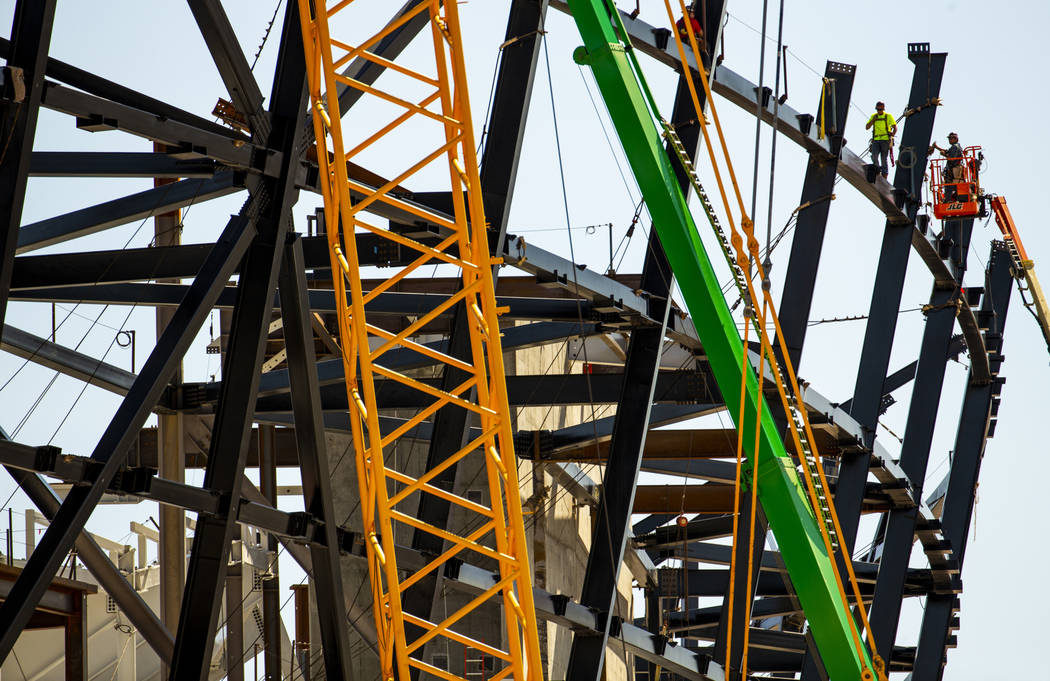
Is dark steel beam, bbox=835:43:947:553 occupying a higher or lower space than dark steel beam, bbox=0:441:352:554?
higher

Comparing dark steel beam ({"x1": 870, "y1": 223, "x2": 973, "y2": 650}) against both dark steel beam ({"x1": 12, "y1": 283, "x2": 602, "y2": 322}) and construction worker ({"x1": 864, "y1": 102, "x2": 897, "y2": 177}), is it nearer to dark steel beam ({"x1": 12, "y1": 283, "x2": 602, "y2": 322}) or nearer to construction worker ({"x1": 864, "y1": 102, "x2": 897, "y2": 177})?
construction worker ({"x1": 864, "y1": 102, "x2": 897, "y2": 177})

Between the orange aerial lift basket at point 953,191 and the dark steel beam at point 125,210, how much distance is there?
62.3ft

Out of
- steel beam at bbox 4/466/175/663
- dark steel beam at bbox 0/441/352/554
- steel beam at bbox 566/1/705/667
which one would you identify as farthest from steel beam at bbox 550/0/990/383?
steel beam at bbox 4/466/175/663

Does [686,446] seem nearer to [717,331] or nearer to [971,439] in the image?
[717,331]

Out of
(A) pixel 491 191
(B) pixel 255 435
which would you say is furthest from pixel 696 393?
(B) pixel 255 435

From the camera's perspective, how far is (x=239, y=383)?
558 inches

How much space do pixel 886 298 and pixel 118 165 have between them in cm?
1632

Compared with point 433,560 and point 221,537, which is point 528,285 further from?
point 221,537

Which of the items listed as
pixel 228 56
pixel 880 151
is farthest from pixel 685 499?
pixel 228 56

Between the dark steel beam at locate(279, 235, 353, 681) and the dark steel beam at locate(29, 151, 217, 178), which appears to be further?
the dark steel beam at locate(279, 235, 353, 681)

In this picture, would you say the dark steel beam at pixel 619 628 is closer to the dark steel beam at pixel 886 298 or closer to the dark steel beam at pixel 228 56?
the dark steel beam at pixel 886 298

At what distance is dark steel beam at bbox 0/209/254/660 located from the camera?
1189cm

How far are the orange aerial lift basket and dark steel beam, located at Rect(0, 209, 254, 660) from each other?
20.9m

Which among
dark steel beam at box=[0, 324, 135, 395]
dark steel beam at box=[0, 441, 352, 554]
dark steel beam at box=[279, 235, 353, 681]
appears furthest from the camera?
dark steel beam at box=[0, 324, 135, 395]
